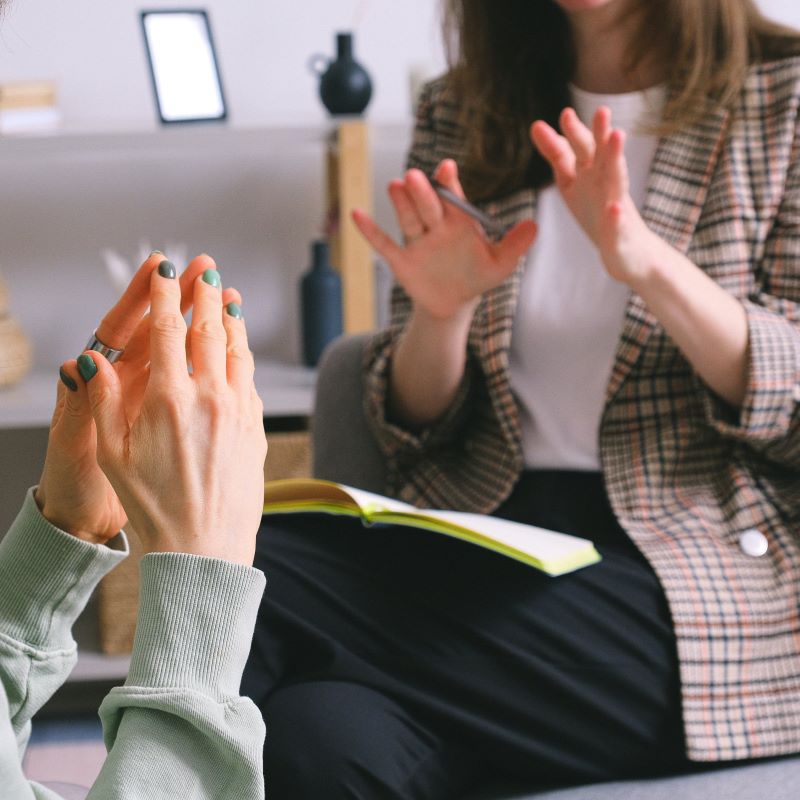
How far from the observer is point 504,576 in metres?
1.05

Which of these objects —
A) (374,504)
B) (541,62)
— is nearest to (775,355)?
(374,504)

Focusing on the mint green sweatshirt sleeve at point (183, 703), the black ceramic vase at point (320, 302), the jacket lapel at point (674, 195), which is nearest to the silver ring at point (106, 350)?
the mint green sweatshirt sleeve at point (183, 703)

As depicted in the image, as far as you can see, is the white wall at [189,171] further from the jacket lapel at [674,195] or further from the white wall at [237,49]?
the jacket lapel at [674,195]

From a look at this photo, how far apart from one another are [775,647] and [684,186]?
19.9 inches

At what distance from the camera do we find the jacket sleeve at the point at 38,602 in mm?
718

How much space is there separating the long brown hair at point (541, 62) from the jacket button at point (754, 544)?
1.51ft

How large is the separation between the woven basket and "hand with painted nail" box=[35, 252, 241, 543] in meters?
1.15

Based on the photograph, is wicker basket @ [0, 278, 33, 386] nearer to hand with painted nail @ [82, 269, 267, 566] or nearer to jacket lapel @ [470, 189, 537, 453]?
jacket lapel @ [470, 189, 537, 453]

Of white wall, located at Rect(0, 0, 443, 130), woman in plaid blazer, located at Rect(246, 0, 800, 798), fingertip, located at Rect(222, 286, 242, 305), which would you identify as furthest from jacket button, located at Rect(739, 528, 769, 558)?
white wall, located at Rect(0, 0, 443, 130)

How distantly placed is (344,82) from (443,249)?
2.91 ft

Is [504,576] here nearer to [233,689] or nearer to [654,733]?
[654,733]

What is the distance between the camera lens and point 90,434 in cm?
75

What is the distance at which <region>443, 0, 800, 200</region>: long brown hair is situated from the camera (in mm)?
1274

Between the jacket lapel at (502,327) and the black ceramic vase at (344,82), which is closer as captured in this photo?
the jacket lapel at (502,327)
